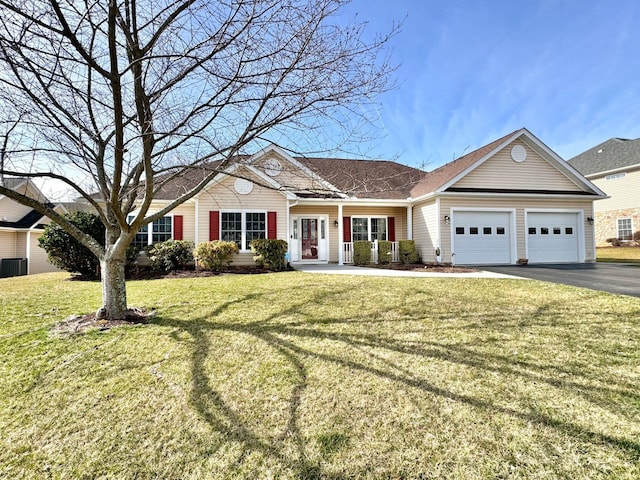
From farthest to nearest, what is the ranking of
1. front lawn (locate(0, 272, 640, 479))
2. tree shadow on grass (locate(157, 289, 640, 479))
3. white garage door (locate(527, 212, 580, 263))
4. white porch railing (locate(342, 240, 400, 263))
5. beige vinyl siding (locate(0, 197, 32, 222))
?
beige vinyl siding (locate(0, 197, 32, 222))
white porch railing (locate(342, 240, 400, 263))
white garage door (locate(527, 212, 580, 263))
tree shadow on grass (locate(157, 289, 640, 479))
front lawn (locate(0, 272, 640, 479))

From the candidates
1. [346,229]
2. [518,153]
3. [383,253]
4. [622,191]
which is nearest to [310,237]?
[346,229]

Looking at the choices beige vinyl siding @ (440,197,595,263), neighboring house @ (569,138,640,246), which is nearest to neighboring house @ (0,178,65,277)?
beige vinyl siding @ (440,197,595,263)

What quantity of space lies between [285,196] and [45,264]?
15.6 m

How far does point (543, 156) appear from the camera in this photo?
14102 mm

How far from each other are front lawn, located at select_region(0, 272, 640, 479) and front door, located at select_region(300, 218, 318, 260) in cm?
942

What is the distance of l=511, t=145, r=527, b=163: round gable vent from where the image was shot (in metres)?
13.8

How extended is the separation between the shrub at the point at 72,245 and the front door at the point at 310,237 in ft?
24.7

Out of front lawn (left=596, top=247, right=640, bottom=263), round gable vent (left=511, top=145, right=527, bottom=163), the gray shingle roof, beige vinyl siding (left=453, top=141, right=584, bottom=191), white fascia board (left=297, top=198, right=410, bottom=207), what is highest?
the gray shingle roof

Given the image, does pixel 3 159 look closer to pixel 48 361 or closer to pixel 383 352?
pixel 48 361

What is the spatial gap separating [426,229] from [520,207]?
4.01 meters

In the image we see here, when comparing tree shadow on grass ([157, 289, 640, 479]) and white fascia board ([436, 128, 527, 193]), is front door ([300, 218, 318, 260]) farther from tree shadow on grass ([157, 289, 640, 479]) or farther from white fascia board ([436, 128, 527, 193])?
tree shadow on grass ([157, 289, 640, 479])

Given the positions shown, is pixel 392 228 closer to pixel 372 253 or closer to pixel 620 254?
pixel 372 253

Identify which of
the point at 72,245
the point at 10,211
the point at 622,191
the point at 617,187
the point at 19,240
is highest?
Result: the point at 617,187

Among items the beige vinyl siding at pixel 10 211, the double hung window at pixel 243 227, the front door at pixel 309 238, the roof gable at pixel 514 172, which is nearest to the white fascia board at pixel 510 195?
the roof gable at pixel 514 172
